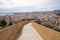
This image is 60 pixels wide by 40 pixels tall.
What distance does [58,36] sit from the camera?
11.0 metres

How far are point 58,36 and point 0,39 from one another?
370 cm

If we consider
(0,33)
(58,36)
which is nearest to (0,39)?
(0,33)

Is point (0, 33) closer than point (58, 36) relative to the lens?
No

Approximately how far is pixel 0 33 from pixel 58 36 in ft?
12.4

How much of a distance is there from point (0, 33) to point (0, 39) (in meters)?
0.41

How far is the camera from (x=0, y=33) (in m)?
12.2

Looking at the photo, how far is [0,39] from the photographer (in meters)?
12.0

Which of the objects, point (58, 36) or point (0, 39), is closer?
point (58, 36)

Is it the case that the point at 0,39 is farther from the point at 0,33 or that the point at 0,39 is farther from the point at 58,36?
the point at 58,36
